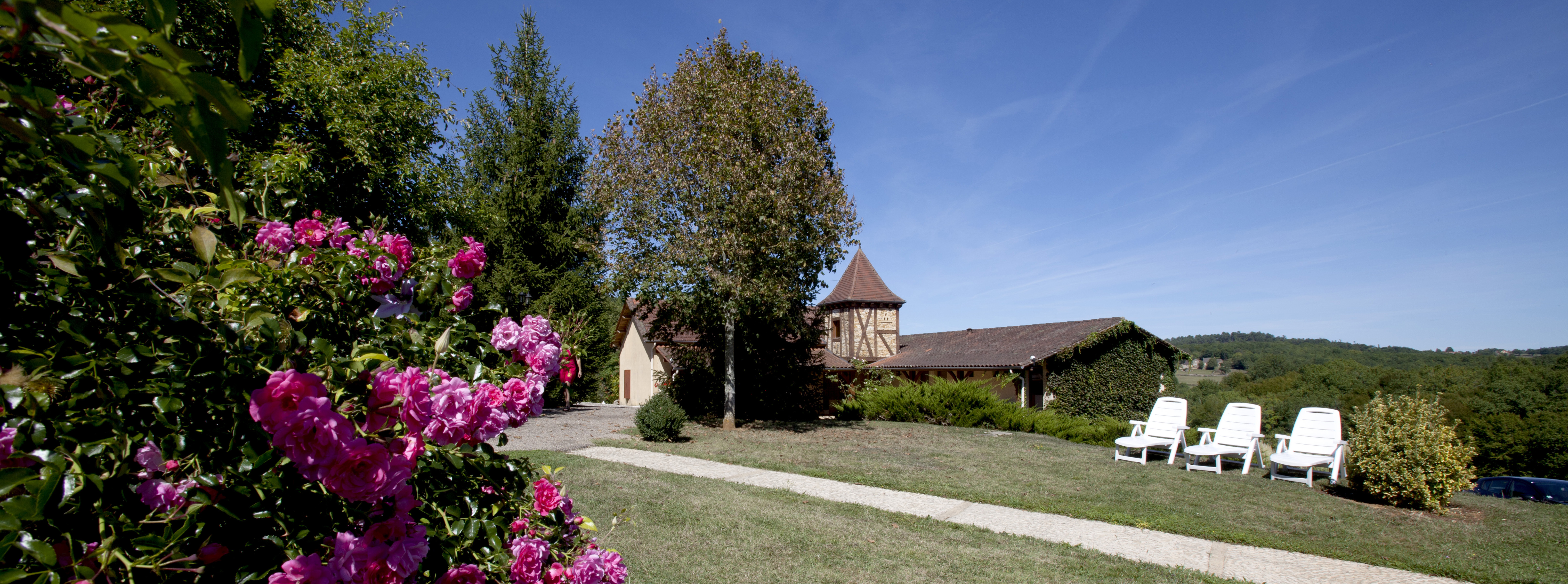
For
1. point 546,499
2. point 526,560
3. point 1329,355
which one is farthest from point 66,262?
point 1329,355

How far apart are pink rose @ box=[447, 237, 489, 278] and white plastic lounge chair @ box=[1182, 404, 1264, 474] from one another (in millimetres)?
11463

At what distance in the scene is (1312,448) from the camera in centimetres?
996

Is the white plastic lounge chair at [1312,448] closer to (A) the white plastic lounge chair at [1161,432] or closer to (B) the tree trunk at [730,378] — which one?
(A) the white plastic lounge chair at [1161,432]

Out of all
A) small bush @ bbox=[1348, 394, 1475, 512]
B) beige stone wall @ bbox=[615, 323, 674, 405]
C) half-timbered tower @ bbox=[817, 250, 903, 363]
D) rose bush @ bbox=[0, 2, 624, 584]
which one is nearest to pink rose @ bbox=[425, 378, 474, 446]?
rose bush @ bbox=[0, 2, 624, 584]

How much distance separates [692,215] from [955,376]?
43.6ft

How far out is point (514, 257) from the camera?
22281mm

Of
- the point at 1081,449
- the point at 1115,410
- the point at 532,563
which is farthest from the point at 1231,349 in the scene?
the point at 532,563

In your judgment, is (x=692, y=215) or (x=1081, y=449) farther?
(x=692, y=215)

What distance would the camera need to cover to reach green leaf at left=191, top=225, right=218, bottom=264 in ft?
4.62

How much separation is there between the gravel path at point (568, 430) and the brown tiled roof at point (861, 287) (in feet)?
36.9

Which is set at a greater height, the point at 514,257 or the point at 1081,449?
the point at 514,257

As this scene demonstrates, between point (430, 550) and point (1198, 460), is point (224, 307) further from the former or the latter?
point (1198, 460)

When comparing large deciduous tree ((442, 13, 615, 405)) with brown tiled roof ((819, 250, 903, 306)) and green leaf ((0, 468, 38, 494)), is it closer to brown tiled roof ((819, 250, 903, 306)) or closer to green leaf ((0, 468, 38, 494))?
brown tiled roof ((819, 250, 903, 306))

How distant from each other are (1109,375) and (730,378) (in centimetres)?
1409
